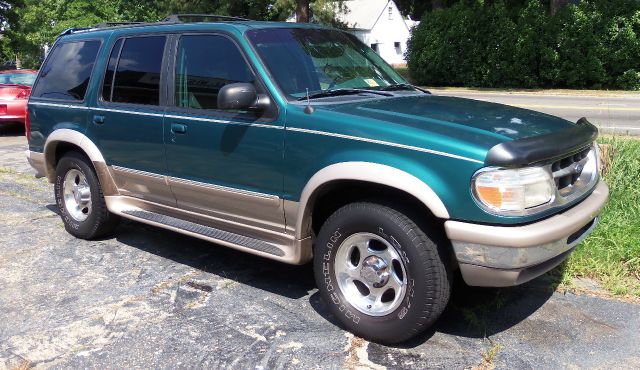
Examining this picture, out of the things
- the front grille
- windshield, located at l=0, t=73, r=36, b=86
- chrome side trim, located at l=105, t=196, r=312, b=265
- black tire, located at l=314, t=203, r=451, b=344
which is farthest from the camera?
windshield, located at l=0, t=73, r=36, b=86

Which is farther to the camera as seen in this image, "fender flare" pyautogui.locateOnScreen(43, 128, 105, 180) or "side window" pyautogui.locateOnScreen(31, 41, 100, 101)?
"side window" pyautogui.locateOnScreen(31, 41, 100, 101)

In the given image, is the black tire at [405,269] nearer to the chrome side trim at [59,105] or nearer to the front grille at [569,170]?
the front grille at [569,170]

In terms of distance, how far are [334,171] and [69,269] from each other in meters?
2.68

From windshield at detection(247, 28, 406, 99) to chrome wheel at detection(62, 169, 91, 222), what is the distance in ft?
8.01

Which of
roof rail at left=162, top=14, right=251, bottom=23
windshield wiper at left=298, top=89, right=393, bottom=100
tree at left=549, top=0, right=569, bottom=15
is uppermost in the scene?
tree at left=549, top=0, right=569, bottom=15

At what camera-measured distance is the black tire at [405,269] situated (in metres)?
3.31

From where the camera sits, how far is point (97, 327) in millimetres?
3896

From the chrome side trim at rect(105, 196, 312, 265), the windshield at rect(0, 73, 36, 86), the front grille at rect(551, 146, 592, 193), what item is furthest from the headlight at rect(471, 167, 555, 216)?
the windshield at rect(0, 73, 36, 86)

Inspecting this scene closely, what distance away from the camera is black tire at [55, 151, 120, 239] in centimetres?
545

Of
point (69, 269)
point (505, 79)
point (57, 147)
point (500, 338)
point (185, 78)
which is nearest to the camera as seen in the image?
point (500, 338)

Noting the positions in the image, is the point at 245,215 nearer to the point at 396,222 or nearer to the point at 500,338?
the point at 396,222

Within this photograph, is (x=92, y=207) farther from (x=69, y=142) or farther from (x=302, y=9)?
(x=302, y=9)

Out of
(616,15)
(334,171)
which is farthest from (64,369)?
(616,15)

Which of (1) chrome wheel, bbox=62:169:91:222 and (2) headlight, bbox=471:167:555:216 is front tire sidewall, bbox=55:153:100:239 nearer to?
(1) chrome wheel, bbox=62:169:91:222
